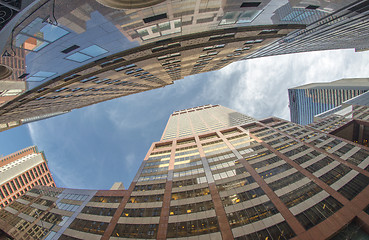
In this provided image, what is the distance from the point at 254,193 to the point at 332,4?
99.0 feet

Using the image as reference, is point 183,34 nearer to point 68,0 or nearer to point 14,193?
point 68,0

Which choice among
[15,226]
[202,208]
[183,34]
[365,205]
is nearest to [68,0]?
[183,34]

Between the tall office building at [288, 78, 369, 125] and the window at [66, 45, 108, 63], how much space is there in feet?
485

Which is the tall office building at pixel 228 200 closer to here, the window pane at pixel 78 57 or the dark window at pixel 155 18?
the window pane at pixel 78 57

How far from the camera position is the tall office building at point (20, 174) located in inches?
3029

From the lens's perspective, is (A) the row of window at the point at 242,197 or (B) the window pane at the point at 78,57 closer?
(B) the window pane at the point at 78,57

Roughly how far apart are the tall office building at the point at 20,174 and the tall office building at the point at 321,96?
228399mm

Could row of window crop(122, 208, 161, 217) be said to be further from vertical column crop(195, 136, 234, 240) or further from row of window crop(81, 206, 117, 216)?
vertical column crop(195, 136, 234, 240)

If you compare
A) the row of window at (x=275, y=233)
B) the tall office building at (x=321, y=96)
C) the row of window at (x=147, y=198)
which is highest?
the row of window at (x=147, y=198)

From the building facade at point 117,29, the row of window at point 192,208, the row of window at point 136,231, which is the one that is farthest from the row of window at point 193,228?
the building facade at point 117,29

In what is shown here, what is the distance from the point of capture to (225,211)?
2433cm

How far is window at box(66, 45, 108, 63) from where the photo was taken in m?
12.7

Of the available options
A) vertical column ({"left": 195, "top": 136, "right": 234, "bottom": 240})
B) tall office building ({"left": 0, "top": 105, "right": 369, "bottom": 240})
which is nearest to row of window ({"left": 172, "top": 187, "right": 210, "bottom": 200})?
tall office building ({"left": 0, "top": 105, "right": 369, "bottom": 240})

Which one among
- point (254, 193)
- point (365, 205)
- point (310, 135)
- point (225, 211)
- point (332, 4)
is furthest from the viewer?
point (310, 135)
